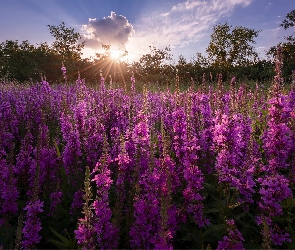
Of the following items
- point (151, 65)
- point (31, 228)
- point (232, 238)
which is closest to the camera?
point (232, 238)

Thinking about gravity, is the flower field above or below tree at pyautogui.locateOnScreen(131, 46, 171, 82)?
below

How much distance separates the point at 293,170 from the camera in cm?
411

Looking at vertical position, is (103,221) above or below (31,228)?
above

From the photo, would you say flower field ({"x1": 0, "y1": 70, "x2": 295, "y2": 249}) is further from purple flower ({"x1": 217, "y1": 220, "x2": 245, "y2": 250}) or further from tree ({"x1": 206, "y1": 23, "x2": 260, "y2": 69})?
tree ({"x1": 206, "y1": 23, "x2": 260, "y2": 69})

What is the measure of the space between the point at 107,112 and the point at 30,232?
3755 millimetres

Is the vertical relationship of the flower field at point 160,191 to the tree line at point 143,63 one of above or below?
below

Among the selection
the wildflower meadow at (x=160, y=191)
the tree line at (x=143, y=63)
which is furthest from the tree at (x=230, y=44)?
the wildflower meadow at (x=160, y=191)

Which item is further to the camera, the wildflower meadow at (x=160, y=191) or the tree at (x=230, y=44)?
the tree at (x=230, y=44)

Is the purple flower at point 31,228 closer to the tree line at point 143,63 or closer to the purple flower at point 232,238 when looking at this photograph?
the purple flower at point 232,238

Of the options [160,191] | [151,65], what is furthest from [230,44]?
[160,191]

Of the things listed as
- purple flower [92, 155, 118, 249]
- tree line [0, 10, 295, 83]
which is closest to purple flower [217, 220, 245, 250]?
purple flower [92, 155, 118, 249]

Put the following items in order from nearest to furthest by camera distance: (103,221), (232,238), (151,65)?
(232,238) → (103,221) → (151,65)

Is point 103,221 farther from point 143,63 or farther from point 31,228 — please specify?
point 143,63

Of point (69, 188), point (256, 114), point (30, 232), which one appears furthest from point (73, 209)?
point (256, 114)
